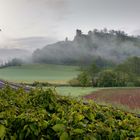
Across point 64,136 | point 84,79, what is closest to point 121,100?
point 64,136

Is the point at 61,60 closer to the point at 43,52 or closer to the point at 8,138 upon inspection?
the point at 43,52

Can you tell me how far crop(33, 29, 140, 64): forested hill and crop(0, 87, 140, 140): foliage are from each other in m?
70.7

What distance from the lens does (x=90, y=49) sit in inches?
3526

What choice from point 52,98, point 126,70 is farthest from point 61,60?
point 52,98

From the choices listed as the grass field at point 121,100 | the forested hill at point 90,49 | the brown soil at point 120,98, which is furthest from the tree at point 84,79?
the forested hill at point 90,49

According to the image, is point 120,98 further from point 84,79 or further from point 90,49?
point 90,49

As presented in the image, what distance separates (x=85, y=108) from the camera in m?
6.23

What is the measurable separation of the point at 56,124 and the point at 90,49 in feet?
278

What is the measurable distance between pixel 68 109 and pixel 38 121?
3.85ft

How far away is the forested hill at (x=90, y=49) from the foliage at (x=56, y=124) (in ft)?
232

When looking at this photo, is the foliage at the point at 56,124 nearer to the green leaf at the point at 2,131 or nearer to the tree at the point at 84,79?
the green leaf at the point at 2,131

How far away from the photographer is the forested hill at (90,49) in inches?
3231

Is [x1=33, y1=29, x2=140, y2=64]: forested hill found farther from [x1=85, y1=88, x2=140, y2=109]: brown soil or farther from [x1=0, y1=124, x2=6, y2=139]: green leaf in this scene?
[x1=0, y1=124, x2=6, y2=139]: green leaf

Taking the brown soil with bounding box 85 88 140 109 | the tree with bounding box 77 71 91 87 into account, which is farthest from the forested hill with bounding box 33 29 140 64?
the brown soil with bounding box 85 88 140 109
